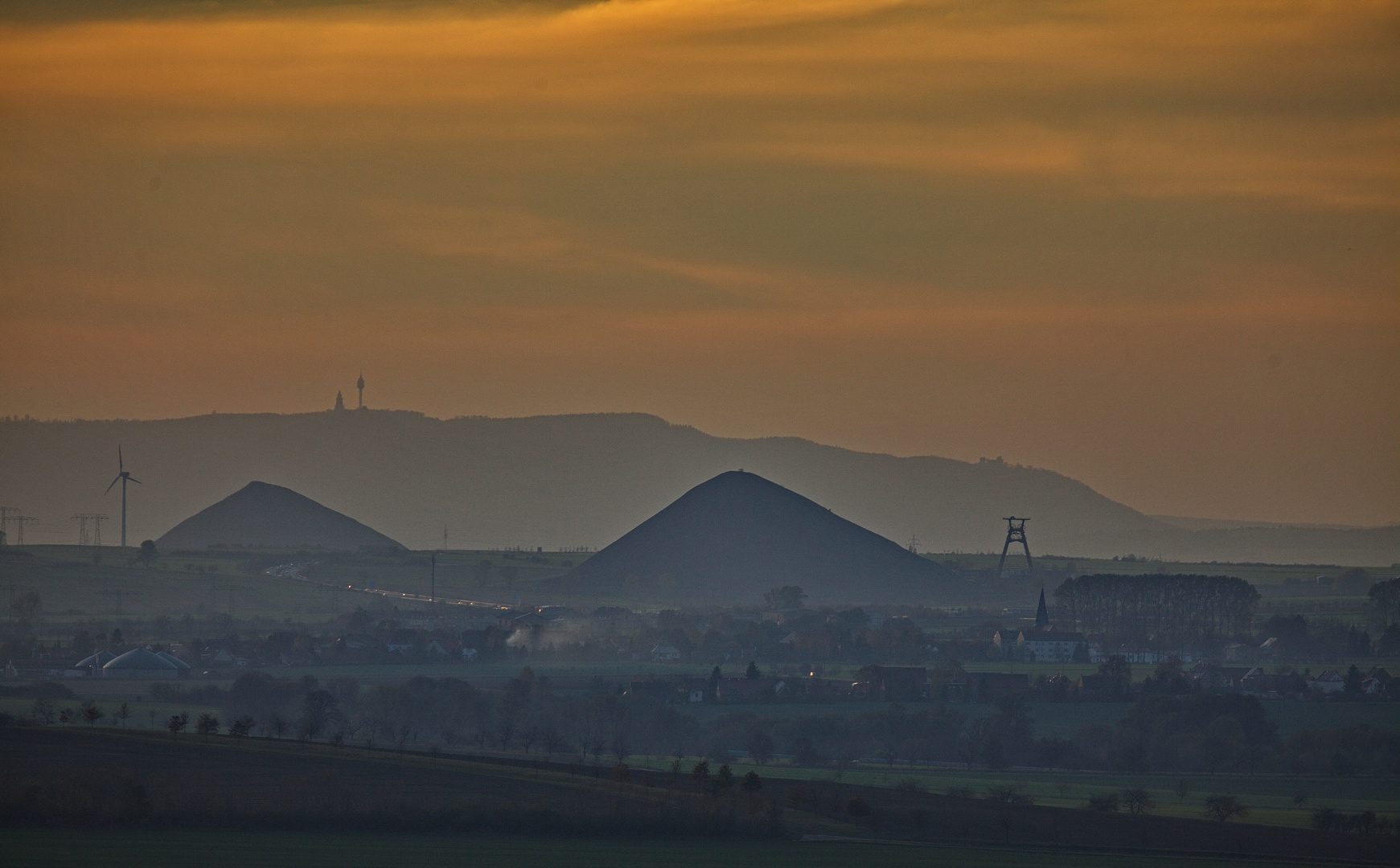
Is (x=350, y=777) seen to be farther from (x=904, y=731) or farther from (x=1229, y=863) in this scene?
(x=904, y=731)

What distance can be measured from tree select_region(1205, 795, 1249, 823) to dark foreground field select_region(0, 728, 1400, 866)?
82.3 inches

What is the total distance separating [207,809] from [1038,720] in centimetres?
5126

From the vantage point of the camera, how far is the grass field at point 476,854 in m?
53.9

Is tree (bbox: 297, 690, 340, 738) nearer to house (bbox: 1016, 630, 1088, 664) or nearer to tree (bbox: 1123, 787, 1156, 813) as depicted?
tree (bbox: 1123, 787, 1156, 813)

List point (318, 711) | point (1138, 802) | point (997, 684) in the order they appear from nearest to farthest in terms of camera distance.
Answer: point (1138, 802), point (318, 711), point (997, 684)


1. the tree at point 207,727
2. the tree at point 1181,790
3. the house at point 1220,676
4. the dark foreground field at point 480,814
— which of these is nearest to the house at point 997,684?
the house at point 1220,676

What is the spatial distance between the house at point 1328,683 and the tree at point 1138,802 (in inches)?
1662

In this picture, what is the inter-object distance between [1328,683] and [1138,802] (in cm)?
4941

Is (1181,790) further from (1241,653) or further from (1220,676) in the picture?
(1241,653)

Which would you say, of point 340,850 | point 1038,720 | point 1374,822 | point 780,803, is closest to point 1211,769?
point 1038,720

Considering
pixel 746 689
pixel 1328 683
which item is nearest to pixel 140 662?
pixel 746 689

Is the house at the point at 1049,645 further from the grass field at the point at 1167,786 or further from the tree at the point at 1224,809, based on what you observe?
the tree at the point at 1224,809

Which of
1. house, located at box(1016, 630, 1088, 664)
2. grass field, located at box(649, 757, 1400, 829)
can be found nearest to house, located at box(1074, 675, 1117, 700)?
grass field, located at box(649, 757, 1400, 829)

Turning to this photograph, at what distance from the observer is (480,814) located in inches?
2453
